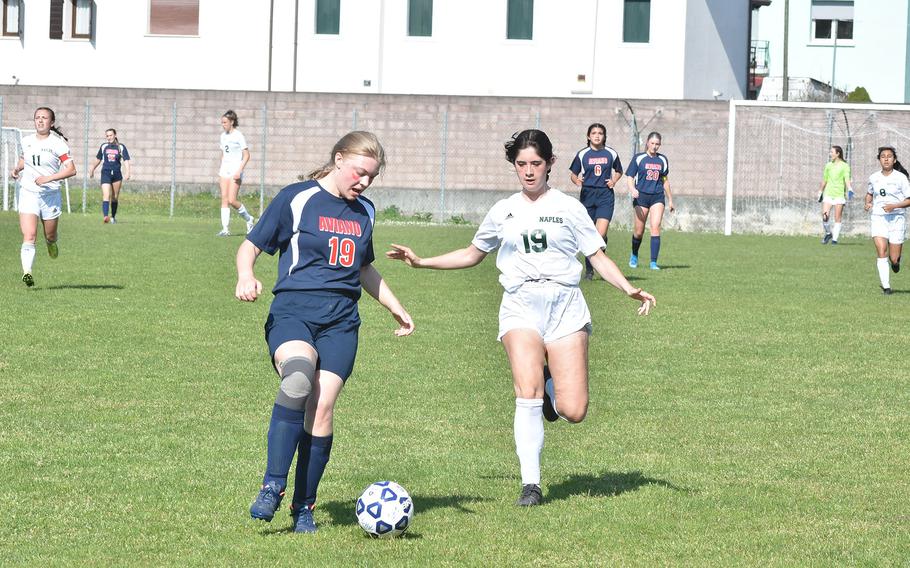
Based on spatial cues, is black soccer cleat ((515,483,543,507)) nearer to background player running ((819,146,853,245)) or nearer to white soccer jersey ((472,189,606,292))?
white soccer jersey ((472,189,606,292))

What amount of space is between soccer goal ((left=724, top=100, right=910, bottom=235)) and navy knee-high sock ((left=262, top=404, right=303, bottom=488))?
88.9 ft

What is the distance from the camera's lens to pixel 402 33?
44312 millimetres

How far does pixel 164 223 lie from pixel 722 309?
1681 cm

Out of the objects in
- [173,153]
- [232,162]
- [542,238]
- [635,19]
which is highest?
[635,19]

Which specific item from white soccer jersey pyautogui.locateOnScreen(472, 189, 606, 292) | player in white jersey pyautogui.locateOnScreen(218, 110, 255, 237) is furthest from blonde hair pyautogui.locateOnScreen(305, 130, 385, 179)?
player in white jersey pyautogui.locateOnScreen(218, 110, 255, 237)

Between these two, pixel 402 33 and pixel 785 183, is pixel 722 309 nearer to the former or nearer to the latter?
pixel 785 183

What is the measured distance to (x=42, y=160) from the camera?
48.9 ft

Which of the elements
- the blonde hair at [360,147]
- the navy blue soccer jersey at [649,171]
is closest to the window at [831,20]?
the navy blue soccer jersey at [649,171]

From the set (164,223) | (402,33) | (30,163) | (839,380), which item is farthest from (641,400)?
(402,33)

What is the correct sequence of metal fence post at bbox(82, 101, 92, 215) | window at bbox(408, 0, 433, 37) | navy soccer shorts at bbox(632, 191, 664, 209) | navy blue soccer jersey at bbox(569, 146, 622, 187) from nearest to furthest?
navy blue soccer jersey at bbox(569, 146, 622, 187) → navy soccer shorts at bbox(632, 191, 664, 209) → metal fence post at bbox(82, 101, 92, 215) → window at bbox(408, 0, 433, 37)

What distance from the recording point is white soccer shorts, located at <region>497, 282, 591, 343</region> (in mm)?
6648

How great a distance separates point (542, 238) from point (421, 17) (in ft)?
127

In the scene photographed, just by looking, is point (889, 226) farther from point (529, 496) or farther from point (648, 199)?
point (529, 496)

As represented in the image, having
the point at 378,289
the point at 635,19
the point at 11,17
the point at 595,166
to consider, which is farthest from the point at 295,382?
the point at 11,17
